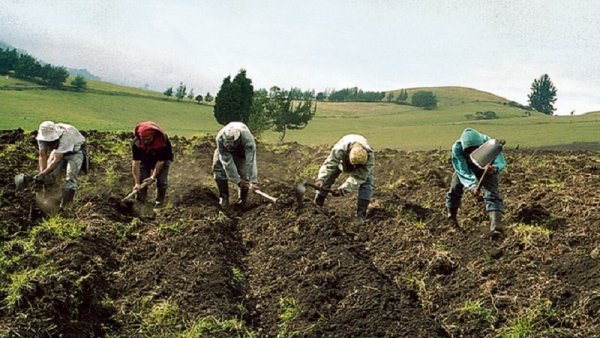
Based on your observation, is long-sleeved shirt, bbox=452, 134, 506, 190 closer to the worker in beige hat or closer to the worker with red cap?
the worker in beige hat

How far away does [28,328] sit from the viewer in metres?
4.02

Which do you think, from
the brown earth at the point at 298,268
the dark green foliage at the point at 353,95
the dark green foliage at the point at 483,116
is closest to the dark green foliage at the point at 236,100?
the dark green foliage at the point at 483,116

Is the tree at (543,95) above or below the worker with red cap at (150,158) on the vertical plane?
above

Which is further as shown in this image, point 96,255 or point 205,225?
point 205,225

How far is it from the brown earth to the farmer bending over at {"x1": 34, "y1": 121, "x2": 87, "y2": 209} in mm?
371

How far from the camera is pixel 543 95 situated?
95125mm

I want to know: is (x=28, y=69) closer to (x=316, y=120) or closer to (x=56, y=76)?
(x=56, y=76)

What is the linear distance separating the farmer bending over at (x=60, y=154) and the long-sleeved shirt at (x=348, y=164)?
3410mm

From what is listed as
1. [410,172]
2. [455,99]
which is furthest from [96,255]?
[455,99]

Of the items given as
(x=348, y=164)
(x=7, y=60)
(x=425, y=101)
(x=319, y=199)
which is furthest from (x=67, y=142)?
(x=425, y=101)

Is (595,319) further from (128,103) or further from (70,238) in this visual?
(128,103)

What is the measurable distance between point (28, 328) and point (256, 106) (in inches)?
1389

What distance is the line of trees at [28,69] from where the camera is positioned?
54.2 metres

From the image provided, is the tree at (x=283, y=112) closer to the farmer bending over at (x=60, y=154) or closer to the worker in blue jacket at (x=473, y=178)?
the farmer bending over at (x=60, y=154)
